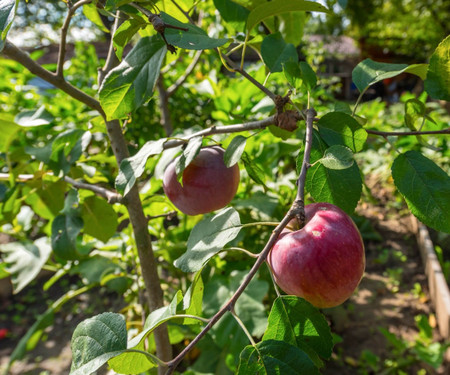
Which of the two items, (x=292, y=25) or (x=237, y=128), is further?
(x=292, y=25)

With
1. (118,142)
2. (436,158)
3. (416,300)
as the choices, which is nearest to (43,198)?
(118,142)

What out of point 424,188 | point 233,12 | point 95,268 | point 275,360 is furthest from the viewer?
point 95,268

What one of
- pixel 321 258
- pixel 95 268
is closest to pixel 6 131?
pixel 95 268

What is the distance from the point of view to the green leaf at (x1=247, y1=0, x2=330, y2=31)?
52 centimetres

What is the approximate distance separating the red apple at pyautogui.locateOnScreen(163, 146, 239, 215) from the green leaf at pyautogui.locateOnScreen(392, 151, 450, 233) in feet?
0.95

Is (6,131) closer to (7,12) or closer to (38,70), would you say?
(38,70)

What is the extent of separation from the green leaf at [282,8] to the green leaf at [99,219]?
49 cm

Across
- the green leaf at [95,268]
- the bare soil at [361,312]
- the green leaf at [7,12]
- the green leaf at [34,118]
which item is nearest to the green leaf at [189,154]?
the green leaf at [7,12]

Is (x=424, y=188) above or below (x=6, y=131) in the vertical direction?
below

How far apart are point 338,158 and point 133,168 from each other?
1.01ft

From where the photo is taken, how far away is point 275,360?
1.21ft

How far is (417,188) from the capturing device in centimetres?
50

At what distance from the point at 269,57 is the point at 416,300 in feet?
6.16

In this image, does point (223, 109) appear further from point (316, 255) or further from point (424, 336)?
point (424, 336)
